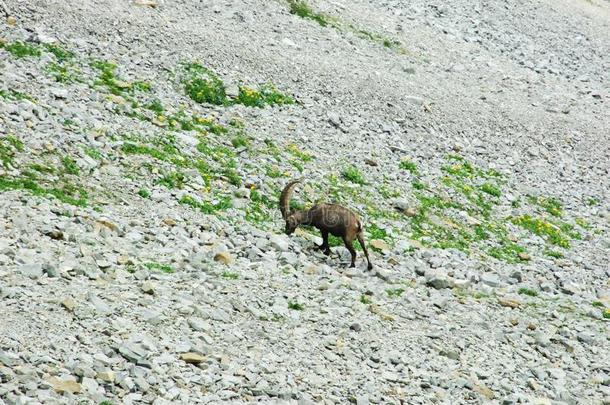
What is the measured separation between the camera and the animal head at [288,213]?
714 inches

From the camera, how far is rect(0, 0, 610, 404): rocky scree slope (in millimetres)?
12328

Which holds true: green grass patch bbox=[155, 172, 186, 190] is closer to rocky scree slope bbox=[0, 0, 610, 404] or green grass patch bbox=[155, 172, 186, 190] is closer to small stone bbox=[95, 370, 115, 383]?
rocky scree slope bbox=[0, 0, 610, 404]

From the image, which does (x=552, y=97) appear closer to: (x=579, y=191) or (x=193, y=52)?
(x=579, y=191)

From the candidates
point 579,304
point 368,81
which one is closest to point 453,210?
point 579,304

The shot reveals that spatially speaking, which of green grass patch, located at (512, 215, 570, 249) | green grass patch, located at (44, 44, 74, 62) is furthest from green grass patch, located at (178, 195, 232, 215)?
green grass patch, located at (512, 215, 570, 249)

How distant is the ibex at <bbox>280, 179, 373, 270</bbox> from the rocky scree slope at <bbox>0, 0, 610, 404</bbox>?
411mm

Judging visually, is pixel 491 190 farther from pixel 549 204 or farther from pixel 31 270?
pixel 31 270

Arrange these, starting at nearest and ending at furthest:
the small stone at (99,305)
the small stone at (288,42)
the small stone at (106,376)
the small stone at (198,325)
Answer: the small stone at (106,376) → the small stone at (99,305) → the small stone at (198,325) → the small stone at (288,42)

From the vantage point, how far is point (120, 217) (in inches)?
644

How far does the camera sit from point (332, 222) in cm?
1752

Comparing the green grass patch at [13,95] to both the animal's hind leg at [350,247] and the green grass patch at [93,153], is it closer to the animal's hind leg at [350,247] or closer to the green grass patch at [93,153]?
the green grass patch at [93,153]

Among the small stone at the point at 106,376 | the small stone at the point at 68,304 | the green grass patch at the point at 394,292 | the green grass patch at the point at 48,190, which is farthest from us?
the green grass patch at the point at 394,292

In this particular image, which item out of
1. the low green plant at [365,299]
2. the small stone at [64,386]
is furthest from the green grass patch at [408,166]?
the small stone at [64,386]

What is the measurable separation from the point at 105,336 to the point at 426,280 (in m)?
7.94
